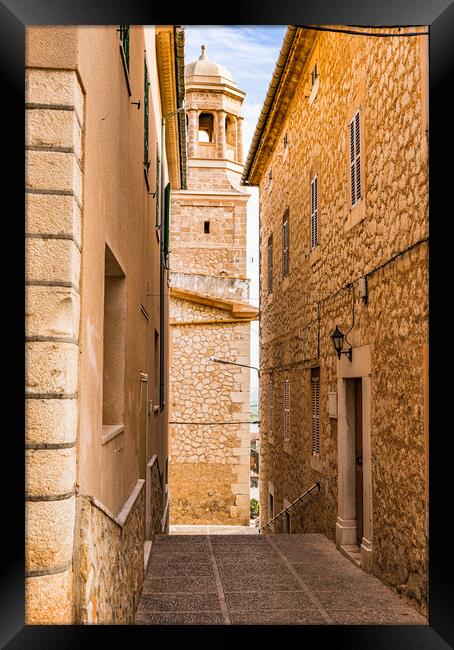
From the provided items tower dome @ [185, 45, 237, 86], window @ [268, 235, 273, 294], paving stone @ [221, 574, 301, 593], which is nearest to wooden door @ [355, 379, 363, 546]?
paving stone @ [221, 574, 301, 593]

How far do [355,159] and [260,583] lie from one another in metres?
4.69

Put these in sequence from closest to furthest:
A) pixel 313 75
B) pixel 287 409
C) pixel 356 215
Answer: pixel 356 215 < pixel 313 75 < pixel 287 409

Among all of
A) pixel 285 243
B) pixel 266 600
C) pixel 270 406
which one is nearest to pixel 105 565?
pixel 266 600

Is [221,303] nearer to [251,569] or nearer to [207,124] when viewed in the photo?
[207,124]

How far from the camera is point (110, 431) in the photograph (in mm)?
5410

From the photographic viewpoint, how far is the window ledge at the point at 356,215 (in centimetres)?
816

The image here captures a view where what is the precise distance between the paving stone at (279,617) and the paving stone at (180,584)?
2.76 feet

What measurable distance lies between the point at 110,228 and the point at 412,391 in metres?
2.86

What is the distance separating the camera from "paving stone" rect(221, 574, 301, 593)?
6.91 metres

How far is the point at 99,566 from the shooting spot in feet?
13.1

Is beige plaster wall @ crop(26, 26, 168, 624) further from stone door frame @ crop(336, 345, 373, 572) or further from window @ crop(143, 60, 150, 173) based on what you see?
stone door frame @ crop(336, 345, 373, 572)

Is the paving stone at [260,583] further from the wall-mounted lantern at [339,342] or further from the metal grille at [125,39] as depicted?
the metal grille at [125,39]
